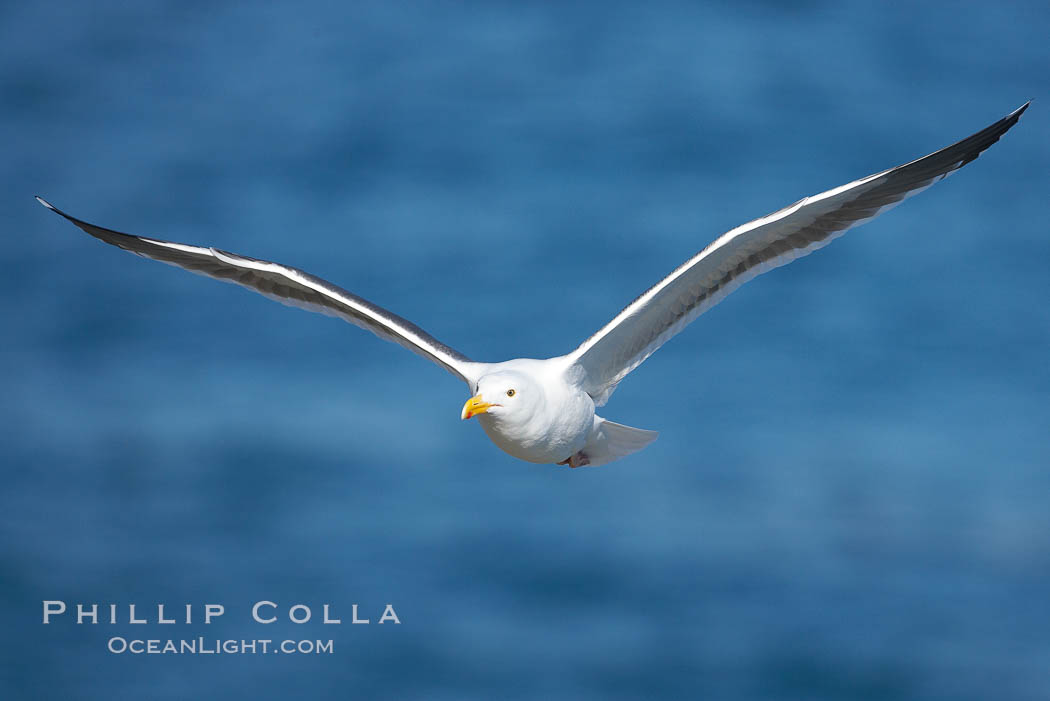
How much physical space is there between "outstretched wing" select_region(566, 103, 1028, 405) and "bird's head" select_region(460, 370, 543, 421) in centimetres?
61

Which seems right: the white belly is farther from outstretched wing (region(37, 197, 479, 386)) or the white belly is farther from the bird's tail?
outstretched wing (region(37, 197, 479, 386))

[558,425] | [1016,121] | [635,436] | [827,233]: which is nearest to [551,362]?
[558,425]

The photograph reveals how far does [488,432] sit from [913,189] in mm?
3438

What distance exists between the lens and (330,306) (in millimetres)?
10828

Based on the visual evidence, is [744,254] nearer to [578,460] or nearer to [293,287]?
[578,460]

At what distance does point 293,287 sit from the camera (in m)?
10.9

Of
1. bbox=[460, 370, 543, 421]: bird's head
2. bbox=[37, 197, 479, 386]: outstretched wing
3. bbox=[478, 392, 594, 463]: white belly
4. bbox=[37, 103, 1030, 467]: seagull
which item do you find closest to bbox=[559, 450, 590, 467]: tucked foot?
bbox=[37, 103, 1030, 467]: seagull

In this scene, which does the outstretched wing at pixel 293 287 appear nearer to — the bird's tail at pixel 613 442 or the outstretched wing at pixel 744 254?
the outstretched wing at pixel 744 254

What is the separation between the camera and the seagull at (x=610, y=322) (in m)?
9.13

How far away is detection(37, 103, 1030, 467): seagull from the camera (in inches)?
360

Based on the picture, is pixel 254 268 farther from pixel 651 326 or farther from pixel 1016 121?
pixel 1016 121

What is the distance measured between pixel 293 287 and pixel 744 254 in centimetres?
372

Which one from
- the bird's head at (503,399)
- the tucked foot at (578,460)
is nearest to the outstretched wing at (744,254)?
the tucked foot at (578,460)

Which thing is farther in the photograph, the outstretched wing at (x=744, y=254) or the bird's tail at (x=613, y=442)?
the bird's tail at (x=613, y=442)
